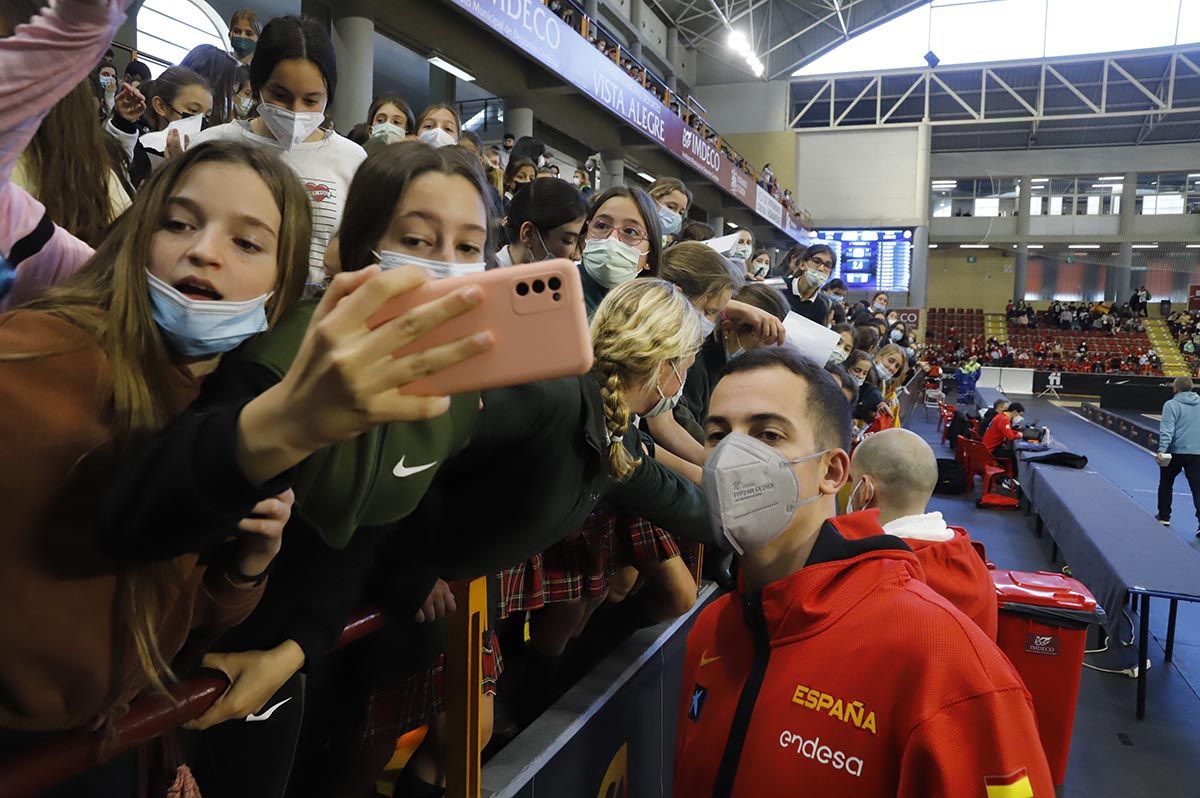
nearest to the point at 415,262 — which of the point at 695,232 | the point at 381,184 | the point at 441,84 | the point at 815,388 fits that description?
the point at 381,184

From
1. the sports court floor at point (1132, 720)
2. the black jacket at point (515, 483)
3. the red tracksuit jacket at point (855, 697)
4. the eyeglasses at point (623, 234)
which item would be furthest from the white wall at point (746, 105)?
the black jacket at point (515, 483)

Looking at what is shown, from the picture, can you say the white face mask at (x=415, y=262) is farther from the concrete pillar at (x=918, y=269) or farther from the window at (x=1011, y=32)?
the window at (x=1011, y=32)

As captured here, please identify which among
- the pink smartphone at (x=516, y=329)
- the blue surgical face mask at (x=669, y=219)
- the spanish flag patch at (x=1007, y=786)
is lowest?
the spanish flag patch at (x=1007, y=786)

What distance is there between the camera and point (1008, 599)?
4.20 metres

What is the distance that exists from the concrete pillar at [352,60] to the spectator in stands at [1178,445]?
9888 mm

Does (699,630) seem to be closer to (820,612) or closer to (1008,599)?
(820,612)

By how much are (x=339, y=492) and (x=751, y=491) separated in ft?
3.27

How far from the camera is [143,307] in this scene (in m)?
0.93

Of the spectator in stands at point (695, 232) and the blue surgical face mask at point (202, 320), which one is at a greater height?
the spectator in stands at point (695, 232)

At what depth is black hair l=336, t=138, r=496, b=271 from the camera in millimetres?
1356

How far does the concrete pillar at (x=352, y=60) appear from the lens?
858 centimetres

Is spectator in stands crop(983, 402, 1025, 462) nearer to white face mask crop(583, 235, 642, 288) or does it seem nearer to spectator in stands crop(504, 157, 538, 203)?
spectator in stands crop(504, 157, 538, 203)

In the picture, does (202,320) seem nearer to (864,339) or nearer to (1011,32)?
(864,339)

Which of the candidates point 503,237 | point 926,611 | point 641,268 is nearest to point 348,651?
point 926,611
